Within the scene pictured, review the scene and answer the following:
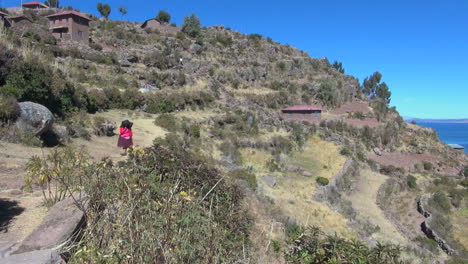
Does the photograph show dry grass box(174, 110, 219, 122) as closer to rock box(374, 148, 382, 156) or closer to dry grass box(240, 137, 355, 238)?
dry grass box(240, 137, 355, 238)

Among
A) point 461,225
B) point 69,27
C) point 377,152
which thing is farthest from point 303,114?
point 69,27

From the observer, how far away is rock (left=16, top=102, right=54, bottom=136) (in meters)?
9.00

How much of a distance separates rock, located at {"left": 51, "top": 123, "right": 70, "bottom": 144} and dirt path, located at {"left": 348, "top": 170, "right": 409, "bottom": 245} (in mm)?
13076

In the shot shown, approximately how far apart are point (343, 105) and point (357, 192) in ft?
85.5

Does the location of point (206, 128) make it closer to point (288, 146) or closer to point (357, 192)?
point (288, 146)

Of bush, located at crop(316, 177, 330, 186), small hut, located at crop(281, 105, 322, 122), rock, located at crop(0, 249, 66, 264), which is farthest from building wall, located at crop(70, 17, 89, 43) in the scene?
rock, located at crop(0, 249, 66, 264)

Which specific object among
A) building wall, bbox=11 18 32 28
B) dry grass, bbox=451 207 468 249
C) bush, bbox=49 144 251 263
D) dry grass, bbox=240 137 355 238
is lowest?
dry grass, bbox=451 207 468 249

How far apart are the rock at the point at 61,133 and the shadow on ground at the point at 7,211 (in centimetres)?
638

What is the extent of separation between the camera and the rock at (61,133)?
34.2ft

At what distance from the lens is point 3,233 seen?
138 inches

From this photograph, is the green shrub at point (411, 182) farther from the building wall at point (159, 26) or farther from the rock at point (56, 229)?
the building wall at point (159, 26)

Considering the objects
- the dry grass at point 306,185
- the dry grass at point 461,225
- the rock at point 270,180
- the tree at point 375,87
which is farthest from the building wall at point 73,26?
the tree at point 375,87

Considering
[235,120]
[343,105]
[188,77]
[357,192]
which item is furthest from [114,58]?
[343,105]

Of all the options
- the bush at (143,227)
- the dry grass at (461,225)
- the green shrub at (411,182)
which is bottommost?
the dry grass at (461,225)
